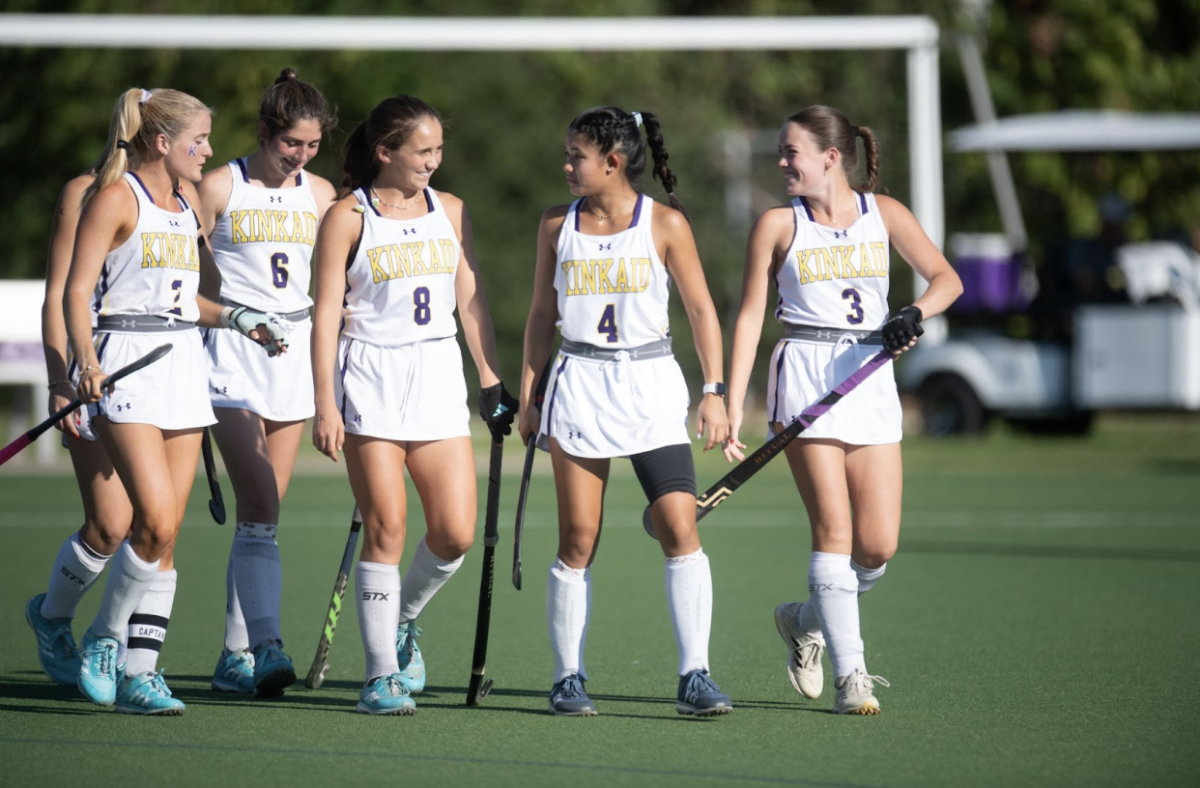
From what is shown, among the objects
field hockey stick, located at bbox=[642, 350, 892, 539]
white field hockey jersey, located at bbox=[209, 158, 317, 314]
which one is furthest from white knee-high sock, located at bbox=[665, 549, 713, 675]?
white field hockey jersey, located at bbox=[209, 158, 317, 314]

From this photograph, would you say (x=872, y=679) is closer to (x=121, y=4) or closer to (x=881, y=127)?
(x=121, y=4)

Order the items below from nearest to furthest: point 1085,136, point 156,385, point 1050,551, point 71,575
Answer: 1. point 156,385
2. point 71,575
3. point 1050,551
4. point 1085,136

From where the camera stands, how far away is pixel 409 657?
6.59 m

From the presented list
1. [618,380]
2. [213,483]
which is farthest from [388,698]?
[618,380]

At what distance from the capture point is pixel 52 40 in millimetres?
19578

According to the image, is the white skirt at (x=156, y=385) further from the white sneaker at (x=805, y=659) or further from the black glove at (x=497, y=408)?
the white sneaker at (x=805, y=659)

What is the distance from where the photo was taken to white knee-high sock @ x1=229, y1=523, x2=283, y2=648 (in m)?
6.48

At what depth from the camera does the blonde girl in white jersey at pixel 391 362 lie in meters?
6.00

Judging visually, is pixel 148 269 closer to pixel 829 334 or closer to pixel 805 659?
pixel 829 334

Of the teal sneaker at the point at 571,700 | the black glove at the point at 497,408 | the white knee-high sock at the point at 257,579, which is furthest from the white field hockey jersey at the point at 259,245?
the teal sneaker at the point at 571,700

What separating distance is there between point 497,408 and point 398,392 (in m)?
0.36

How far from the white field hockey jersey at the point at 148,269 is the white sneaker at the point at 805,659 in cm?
245

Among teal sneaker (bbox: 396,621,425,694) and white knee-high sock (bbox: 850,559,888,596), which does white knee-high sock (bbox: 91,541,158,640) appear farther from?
white knee-high sock (bbox: 850,559,888,596)

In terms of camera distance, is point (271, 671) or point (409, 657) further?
point (409, 657)
